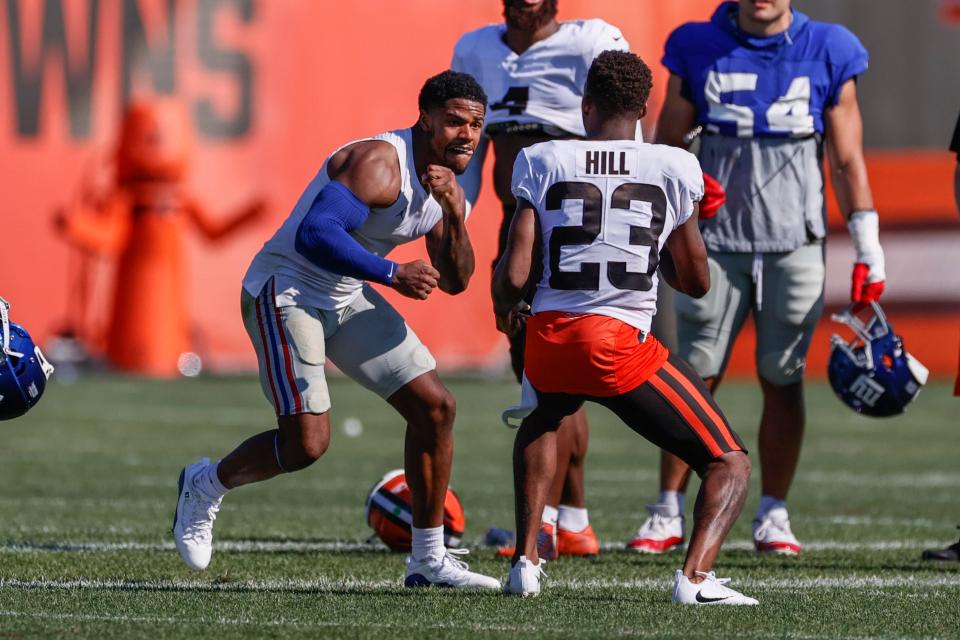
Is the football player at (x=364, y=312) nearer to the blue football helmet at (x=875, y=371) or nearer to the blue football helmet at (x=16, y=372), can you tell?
the blue football helmet at (x=16, y=372)

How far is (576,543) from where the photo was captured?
22.8 ft

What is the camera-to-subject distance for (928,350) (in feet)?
54.6

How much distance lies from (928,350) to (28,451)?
9.00 metres

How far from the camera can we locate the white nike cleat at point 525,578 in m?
5.61

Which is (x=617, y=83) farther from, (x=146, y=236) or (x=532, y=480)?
(x=146, y=236)

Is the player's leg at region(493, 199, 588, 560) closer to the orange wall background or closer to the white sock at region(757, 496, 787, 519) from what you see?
the white sock at region(757, 496, 787, 519)

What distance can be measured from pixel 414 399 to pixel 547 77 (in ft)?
5.05

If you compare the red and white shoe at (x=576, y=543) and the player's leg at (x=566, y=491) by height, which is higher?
the player's leg at (x=566, y=491)

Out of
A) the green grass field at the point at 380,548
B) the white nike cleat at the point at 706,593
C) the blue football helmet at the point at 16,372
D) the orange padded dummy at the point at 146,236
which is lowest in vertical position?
the orange padded dummy at the point at 146,236

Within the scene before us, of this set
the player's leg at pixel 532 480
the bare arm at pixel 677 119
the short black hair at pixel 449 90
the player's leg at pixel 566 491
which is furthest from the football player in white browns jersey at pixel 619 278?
the bare arm at pixel 677 119

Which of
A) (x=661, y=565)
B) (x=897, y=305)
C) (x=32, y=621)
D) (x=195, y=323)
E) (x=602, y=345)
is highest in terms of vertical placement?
(x=602, y=345)

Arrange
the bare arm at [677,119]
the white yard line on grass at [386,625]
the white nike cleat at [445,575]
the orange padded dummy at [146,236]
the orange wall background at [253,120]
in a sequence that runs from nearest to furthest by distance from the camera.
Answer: the white yard line on grass at [386,625] < the white nike cleat at [445,575] < the bare arm at [677,119] < the orange padded dummy at [146,236] < the orange wall background at [253,120]

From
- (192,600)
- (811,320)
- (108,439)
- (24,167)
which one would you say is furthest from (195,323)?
(192,600)

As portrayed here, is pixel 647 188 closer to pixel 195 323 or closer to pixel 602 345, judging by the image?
pixel 602 345
